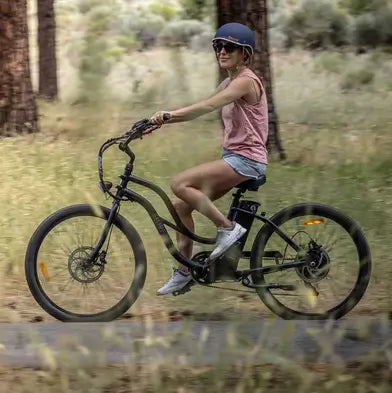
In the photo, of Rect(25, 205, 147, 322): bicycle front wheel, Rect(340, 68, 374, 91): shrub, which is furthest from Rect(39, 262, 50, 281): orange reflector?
Rect(340, 68, 374, 91): shrub

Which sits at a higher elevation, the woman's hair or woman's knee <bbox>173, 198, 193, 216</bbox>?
the woman's hair

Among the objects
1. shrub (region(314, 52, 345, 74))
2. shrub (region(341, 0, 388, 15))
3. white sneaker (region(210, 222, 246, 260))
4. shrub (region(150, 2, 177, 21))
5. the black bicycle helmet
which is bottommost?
white sneaker (region(210, 222, 246, 260))

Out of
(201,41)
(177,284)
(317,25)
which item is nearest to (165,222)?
(177,284)

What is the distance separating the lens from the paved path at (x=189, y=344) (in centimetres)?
522

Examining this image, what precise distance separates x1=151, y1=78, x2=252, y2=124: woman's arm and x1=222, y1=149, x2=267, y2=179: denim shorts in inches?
13.6

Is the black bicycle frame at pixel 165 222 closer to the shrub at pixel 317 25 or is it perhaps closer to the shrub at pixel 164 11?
the shrub at pixel 317 25

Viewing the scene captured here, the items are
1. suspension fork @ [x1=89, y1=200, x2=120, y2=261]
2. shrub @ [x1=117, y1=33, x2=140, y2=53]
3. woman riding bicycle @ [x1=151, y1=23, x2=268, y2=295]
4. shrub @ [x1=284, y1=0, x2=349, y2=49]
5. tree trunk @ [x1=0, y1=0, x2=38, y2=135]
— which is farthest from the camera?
shrub @ [x1=117, y1=33, x2=140, y2=53]

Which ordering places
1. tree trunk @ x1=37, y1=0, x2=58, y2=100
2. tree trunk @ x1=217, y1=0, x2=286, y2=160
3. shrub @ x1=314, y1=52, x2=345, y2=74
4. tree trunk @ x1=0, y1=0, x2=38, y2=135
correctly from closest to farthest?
1. tree trunk @ x1=217, y1=0, x2=286, y2=160
2. tree trunk @ x1=0, y1=0, x2=38, y2=135
3. tree trunk @ x1=37, y1=0, x2=58, y2=100
4. shrub @ x1=314, y1=52, x2=345, y2=74

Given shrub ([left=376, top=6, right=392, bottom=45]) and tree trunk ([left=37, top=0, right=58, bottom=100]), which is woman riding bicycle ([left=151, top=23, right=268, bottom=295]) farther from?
shrub ([left=376, top=6, right=392, bottom=45])

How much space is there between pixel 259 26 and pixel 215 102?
5791 millimetres

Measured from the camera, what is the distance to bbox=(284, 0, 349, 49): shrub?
2981 centimetres

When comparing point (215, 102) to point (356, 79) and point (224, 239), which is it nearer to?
point (224, 239)

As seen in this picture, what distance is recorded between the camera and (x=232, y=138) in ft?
21.1

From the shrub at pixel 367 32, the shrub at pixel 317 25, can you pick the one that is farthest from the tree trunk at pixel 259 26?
the shrub at pixel 367 32
